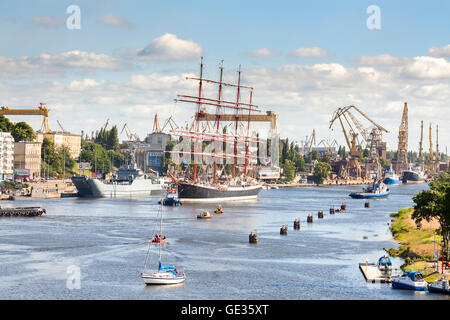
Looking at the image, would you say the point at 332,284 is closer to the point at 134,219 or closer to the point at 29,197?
the point at 134,219

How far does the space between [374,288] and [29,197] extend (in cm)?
12091

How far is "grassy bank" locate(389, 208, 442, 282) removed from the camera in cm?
6929

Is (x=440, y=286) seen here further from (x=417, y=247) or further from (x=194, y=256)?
(x=194, y=256)

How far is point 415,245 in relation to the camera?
3317 inches

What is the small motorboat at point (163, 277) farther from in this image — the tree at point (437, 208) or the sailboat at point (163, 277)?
the tree at point (437, 208)

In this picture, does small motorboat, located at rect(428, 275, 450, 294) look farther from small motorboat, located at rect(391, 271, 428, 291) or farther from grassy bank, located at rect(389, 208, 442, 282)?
grassy bank, located at rect(389, 208, 442, 282)

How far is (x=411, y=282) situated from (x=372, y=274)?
22.5 feet

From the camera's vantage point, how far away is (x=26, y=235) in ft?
313

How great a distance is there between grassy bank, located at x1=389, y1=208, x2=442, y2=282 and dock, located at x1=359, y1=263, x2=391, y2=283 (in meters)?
3.13

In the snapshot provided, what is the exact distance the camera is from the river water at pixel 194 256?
Answer: 200 ft

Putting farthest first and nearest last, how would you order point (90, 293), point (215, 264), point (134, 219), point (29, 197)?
point (29, 197)
point (134, 219)
point (215, 264)
point (90, 293)

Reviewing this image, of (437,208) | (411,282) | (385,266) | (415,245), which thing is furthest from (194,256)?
(437,208)
